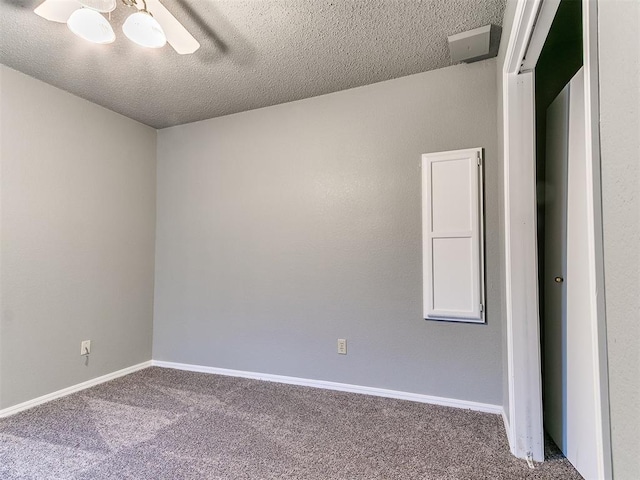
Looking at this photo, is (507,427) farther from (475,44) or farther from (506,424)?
(475,44)

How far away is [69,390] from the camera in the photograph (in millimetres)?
2707

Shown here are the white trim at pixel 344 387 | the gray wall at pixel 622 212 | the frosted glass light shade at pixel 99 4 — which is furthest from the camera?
the white trim at pixel 344 387

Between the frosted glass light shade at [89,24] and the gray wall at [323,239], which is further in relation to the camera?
the gray wall at [323,239]

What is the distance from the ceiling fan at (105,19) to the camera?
1478 mm

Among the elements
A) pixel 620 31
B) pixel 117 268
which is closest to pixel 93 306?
pixel 117 268

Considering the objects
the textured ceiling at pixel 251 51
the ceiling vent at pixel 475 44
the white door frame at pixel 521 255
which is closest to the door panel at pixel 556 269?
the white door frame at pixel 521 255

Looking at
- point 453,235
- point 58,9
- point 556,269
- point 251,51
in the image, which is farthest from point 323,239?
point 58,9

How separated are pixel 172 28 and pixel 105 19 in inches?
11.2

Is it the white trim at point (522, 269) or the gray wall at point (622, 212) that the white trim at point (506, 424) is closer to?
the white trim at point (522, 269)

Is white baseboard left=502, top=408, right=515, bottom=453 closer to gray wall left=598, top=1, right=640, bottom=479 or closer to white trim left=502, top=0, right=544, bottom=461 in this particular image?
white trim left=502, top=0, right=544, bottom=461

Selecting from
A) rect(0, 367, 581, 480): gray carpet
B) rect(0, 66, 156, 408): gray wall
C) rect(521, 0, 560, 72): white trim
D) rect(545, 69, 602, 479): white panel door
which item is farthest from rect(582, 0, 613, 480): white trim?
rect(0, 66, 156, 408): gray wall

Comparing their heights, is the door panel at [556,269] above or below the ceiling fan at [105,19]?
below

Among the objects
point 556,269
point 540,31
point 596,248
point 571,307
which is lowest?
point 571,307

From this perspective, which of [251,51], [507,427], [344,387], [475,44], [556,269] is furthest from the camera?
[344,387]
